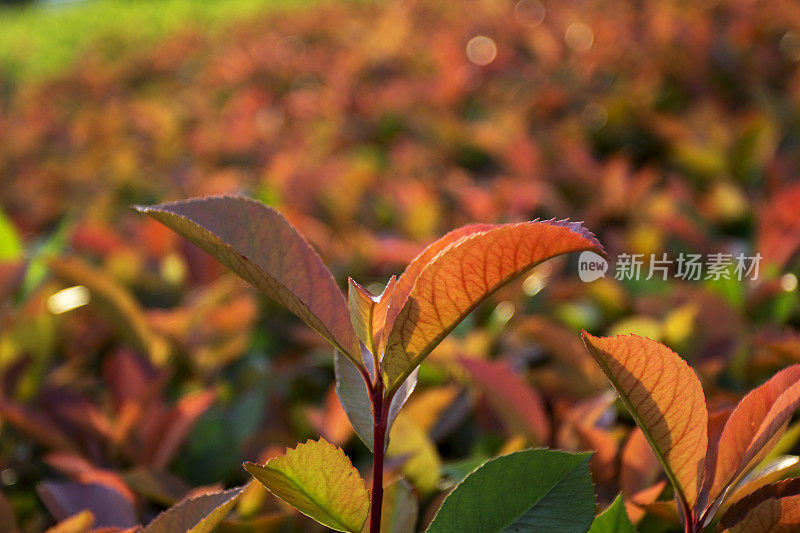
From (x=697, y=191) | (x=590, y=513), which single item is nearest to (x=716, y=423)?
(x=590, y=513)

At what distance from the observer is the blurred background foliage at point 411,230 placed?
116 cm

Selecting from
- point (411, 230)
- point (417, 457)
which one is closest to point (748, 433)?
point (417, 457)

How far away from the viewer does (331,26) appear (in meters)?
5.56

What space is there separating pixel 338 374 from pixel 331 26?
518 cm

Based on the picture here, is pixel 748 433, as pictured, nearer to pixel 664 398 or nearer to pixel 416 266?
pixel 664 398

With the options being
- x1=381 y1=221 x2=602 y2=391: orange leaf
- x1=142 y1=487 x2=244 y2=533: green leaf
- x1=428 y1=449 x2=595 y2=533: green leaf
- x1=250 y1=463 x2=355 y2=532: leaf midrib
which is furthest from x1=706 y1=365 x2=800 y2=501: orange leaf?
x1=142 y1=487 x2=244 y2=533: green leaf

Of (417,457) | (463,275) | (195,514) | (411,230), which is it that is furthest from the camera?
(411,230)

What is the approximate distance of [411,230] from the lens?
191 centimetres

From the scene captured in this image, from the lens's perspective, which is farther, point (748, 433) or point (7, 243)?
point (7, 243)

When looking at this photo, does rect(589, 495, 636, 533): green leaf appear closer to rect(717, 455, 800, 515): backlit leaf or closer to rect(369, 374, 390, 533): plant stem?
rect(717, 455, 800, 515): backlit leaf

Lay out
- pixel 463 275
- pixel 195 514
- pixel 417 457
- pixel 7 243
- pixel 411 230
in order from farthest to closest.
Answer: pixel 411 230, pixel 7 243, pixel 417 457, pixel 195 514, pixel 463 275

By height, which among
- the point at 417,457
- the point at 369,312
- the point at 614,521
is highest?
the point at 369,312

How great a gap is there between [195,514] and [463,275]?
361 millimetres

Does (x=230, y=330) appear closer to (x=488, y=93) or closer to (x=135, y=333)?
(x=135, y=333)
